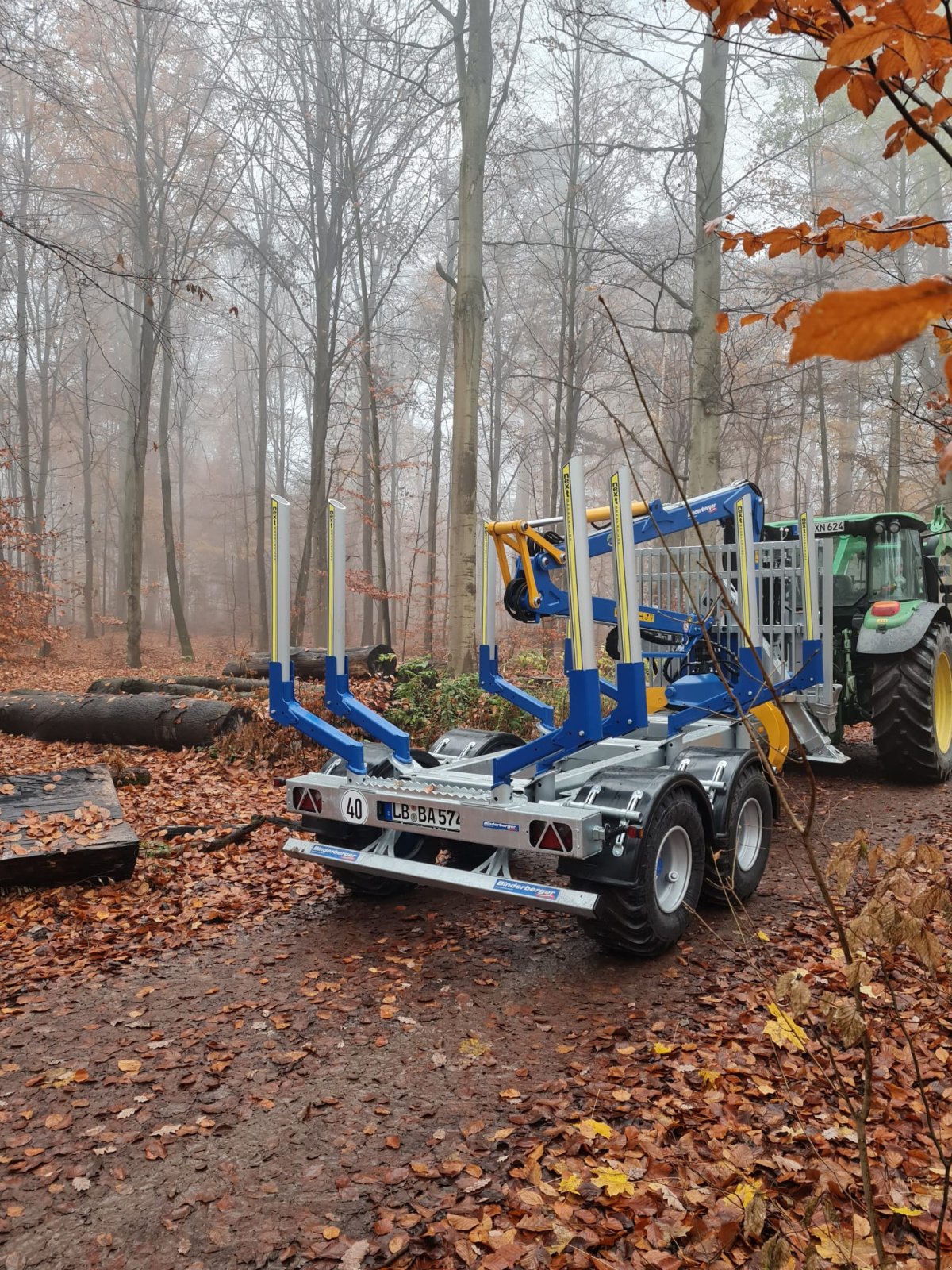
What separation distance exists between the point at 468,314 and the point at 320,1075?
971 centimetres

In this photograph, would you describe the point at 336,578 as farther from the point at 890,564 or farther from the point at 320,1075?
the point at 890,564

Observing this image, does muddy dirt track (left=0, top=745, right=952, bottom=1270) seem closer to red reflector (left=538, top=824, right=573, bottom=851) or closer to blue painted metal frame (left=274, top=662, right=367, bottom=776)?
red reflector (left=538, top=824, right=573, bottom=851)

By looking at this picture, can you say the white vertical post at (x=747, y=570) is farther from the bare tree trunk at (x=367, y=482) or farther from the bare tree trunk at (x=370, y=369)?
the bare tree trunk at (x=367, y=482)

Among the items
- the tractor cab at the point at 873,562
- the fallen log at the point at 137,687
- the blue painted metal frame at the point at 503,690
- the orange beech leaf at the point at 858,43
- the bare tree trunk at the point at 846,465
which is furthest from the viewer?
the bare tree trunk at the point at 846,465

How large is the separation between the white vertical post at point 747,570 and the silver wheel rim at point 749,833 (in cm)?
128

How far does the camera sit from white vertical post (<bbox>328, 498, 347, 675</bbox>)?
456cm

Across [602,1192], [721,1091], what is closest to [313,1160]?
[602,1192]

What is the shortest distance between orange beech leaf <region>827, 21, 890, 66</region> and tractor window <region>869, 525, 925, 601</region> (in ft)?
25.7

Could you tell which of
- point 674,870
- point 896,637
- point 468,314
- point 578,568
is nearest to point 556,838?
point 674,870

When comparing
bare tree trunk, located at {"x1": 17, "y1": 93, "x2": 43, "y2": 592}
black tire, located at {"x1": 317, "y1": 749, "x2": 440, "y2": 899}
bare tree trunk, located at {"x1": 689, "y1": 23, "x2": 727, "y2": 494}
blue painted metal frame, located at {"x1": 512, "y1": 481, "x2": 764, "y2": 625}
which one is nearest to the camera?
black tire, located at {"x1": 317, "y1": 749, "x2": 440, "y2": 899}

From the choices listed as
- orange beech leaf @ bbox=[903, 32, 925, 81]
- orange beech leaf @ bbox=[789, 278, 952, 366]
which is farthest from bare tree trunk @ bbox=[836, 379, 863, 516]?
orange beech leaf @ bbox=[789, 278, 952, 366]

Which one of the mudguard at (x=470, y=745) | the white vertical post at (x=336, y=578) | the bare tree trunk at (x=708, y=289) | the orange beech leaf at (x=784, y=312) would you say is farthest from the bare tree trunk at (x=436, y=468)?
the orange beech leaf at (x=784, y=312)

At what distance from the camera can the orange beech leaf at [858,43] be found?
1.28 meters

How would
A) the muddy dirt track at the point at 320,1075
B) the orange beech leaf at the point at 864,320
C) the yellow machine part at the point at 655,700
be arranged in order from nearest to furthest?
the orange beech leaf at the point at 864,320 → the muddy dirt track at the point at 320,1075 → the yellow machine part at the point at 655,700
